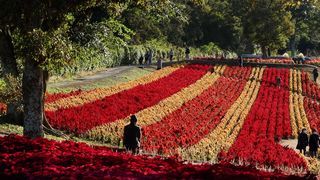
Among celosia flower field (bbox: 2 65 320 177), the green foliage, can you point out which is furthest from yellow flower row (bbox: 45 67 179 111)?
the green foliage

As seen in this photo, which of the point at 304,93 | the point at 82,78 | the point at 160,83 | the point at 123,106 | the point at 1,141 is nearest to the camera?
the point at 1,141

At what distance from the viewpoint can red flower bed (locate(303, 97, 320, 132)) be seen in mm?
30633

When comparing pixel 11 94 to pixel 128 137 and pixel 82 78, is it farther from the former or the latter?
pixel 82 78

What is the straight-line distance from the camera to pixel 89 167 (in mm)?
10188

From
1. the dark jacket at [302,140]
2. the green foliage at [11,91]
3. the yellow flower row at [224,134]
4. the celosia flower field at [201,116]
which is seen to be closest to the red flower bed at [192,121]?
the celosia flower field at [201,116]

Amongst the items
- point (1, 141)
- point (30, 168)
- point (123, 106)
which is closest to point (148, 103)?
point (123, 106)

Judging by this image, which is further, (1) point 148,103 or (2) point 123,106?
(1) point 148,103

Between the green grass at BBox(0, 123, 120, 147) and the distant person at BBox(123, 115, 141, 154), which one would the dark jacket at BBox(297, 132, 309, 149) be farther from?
the distant person at BBox(123, 115, 141, 154)

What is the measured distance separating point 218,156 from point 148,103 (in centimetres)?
1165

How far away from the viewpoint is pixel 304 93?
147 ft

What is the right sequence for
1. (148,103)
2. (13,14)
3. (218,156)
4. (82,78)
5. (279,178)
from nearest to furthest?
(279,178), (13,14), (218,156), (148,103), (82,78)

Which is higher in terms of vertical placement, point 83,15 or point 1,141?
point 83,15

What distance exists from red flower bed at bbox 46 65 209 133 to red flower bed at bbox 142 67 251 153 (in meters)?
1.90

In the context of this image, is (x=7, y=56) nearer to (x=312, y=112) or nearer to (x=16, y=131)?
(x=16, y=131)
